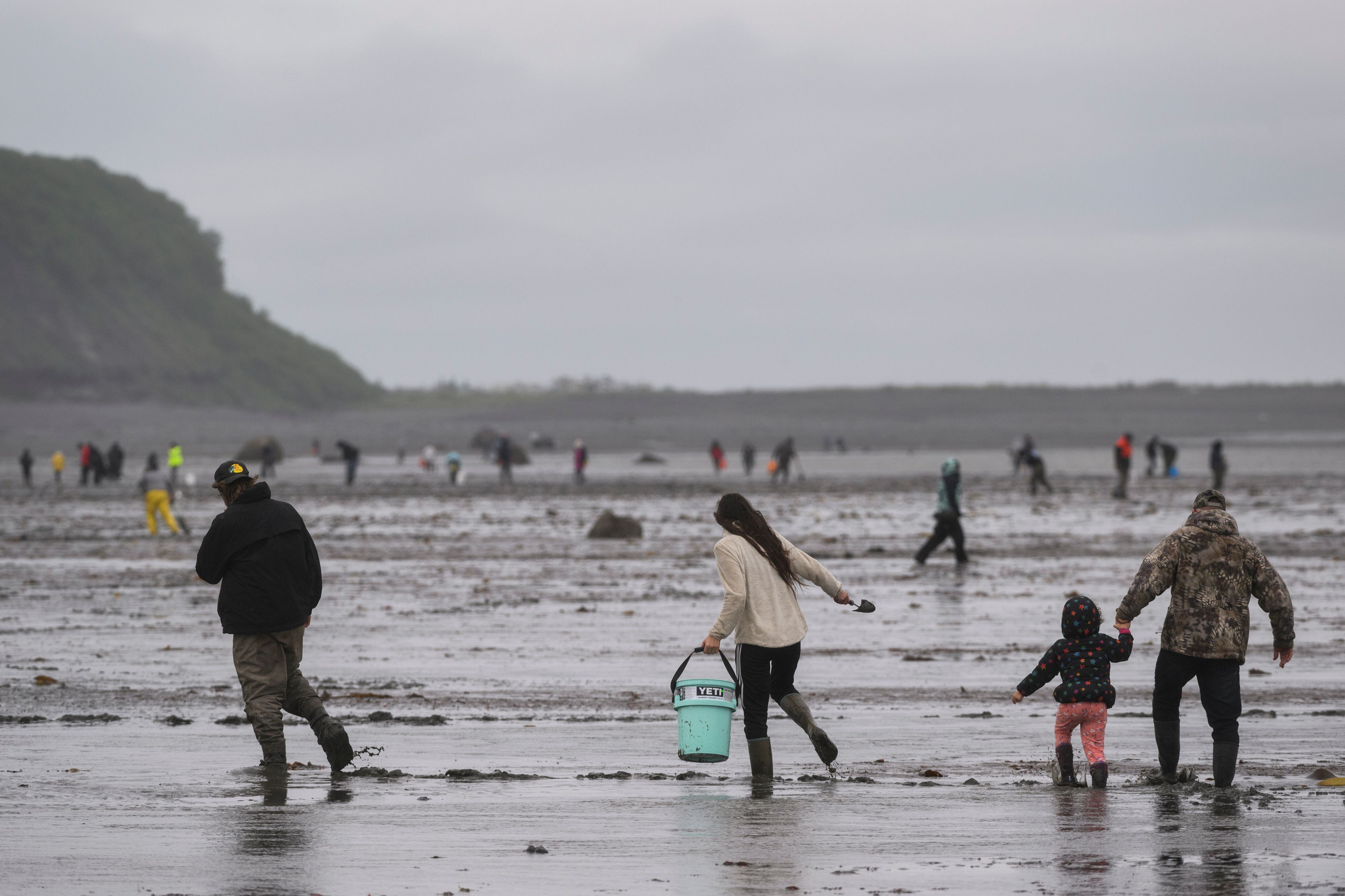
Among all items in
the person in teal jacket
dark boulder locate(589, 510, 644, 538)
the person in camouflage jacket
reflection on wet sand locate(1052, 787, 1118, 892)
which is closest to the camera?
reflection on wet sand locate(1052, 787, 1118, 892)

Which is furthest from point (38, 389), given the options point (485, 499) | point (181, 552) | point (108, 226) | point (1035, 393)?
point (181, 552)

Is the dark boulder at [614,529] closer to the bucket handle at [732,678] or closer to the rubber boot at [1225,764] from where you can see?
the bucket handle at [732,678]

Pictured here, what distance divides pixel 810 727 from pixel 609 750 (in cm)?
144

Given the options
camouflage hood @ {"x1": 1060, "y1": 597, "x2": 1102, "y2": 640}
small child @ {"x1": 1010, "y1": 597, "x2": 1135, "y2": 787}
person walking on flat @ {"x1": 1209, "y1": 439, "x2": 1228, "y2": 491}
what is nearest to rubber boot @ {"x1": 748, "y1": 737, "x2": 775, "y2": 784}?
small child @ {"x1": 1010, "y1": 597, "x2": 1135, "y2": 787}

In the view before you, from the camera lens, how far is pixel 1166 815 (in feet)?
24.0

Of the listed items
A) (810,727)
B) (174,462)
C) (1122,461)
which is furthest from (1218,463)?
(810,727)

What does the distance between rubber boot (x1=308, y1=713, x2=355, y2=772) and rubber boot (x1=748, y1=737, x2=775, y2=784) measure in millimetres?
2238

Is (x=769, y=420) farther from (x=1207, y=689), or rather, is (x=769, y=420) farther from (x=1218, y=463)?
(x=1207, y=689)

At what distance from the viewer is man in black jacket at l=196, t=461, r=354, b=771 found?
8547 mm

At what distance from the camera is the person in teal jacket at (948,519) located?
69.9 ft

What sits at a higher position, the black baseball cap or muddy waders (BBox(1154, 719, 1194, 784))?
the black baseball cap

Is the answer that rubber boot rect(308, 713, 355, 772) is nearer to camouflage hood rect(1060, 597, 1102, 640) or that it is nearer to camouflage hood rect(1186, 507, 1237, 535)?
camouflage hood rect(1060, 597, 1102, 640)

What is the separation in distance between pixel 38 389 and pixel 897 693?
159832 millimetres

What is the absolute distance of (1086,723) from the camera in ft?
26.8
